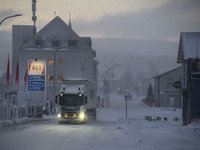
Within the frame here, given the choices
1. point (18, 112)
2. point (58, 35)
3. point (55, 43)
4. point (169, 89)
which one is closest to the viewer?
point (18, 112)

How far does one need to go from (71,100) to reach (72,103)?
257 mm

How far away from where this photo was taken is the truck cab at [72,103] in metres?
27.9

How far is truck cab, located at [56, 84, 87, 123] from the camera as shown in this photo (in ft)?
91.6

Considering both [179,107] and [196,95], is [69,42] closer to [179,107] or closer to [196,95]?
[179,107]

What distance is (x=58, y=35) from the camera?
70750mm

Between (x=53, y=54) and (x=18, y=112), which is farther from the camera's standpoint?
(x=53, y=54)

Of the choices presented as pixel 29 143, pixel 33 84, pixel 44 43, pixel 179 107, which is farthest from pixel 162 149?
pixel 44 43

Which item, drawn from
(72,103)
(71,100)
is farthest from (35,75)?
(72,103)

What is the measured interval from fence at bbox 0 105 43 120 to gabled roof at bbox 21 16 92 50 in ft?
108

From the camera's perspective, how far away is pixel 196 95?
72.9 ft

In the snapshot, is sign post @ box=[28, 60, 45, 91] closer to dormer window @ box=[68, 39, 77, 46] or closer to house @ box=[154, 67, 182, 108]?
dormer window @ box=[68, 39, 77, 46]

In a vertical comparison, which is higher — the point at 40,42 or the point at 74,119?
the point at 40,42

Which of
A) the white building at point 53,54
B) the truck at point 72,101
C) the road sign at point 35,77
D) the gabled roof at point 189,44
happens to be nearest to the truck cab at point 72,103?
the truck at point 72,101

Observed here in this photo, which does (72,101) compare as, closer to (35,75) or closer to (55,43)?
(35,75)
